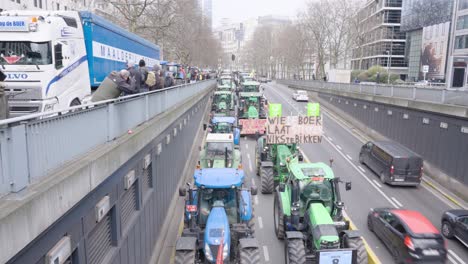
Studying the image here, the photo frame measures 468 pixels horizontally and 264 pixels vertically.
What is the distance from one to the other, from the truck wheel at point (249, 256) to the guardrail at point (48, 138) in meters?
4.00

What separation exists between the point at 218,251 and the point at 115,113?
12.5 feet

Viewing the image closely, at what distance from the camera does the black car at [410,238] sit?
11.4m

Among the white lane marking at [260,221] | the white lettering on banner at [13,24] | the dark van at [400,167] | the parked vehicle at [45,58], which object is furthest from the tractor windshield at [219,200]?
the dark van at [400,167]

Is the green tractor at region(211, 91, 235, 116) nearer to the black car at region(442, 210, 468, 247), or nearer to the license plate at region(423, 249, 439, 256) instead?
the black car at region(442, 210, 468, 247)

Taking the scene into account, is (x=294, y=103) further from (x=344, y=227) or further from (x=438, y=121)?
(x=344, y=227)

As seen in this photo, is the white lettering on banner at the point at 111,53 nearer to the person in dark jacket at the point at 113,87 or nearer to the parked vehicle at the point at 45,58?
the parked vehicle at the point at 45,58

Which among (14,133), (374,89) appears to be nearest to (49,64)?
(14,133)

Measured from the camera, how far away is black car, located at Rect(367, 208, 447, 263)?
37.3ft

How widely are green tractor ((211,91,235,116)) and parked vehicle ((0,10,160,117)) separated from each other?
15874 mm

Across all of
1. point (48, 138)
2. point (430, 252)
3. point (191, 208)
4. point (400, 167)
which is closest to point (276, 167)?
point (400, 167)

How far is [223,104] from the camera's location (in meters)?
32.4

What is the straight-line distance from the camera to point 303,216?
38.2 feet

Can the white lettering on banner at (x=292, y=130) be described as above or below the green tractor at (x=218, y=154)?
above

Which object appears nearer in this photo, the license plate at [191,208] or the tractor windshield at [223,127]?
the license plate at [191,208]
